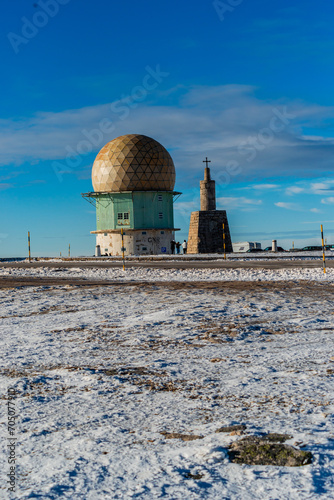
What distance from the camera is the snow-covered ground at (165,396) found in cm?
264

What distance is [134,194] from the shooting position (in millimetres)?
47750

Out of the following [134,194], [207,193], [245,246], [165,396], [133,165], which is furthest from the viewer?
[245,246]

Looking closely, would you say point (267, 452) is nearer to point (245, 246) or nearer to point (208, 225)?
point (208, 225)

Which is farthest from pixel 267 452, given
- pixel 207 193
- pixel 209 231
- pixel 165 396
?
pixel 207 193

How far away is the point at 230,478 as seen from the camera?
2643mm

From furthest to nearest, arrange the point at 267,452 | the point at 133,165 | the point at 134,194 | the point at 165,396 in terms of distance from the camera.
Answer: the point at 134,194, the point at 133,165, the point at 165,396, the point at 267,452

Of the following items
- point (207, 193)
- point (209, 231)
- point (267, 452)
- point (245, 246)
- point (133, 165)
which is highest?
point (133, 165)

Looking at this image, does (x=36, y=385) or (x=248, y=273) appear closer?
(x=36, y=385)

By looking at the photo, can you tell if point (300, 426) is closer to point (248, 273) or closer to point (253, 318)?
point (253, 318)

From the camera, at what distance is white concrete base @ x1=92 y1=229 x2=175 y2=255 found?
48.3 metres

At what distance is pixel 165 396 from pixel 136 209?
44.4 metres

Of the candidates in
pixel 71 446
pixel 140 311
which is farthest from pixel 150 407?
pixel 140 311

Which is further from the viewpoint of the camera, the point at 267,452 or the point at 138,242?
the point at 138,242

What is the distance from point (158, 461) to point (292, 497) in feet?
2.49
